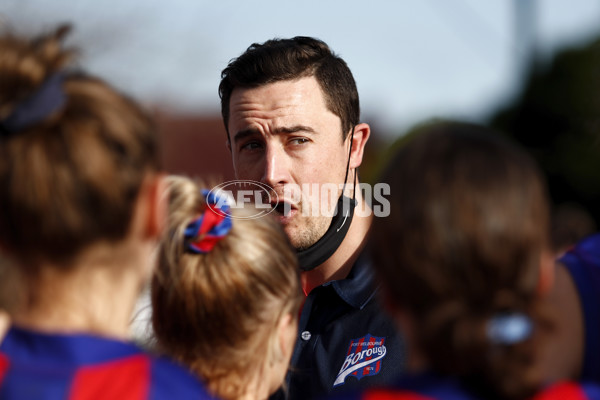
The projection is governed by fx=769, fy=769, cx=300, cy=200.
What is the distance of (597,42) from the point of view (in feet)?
35.4

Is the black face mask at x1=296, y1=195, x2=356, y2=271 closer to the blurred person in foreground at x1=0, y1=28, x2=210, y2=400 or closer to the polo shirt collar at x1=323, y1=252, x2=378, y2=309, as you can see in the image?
the polo shirt collar at x1=323, y1=252, x2=378, y2=309

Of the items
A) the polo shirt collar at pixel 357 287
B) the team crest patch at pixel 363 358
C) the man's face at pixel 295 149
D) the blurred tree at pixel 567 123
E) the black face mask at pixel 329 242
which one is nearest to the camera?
the team crest patch at pixel 363 358

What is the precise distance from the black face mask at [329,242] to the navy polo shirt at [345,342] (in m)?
0.19

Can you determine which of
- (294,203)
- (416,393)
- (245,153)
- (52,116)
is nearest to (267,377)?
(416,393)

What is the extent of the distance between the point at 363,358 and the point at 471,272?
4.71 feet

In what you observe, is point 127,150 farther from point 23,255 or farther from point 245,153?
point 245,153

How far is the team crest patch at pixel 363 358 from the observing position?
9.25ft

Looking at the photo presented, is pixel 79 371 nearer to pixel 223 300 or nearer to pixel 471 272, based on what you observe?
pixel 223 300

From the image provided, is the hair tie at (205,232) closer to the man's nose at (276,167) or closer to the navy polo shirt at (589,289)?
the navy polo shirt at (589,289)

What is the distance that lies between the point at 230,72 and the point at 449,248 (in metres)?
2.41

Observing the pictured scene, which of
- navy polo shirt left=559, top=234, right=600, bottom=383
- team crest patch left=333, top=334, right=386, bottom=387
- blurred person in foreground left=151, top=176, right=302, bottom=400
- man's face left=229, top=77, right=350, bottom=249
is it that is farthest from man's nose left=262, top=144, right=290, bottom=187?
navy polo shirt left=559, top=234, right=600, bottom=383

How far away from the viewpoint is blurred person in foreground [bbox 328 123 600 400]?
1503mm

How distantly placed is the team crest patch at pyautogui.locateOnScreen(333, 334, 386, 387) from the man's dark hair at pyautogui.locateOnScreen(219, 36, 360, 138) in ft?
3.86

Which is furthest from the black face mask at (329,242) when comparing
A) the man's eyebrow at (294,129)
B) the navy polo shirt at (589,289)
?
the navy polo shirt at (589,289)
